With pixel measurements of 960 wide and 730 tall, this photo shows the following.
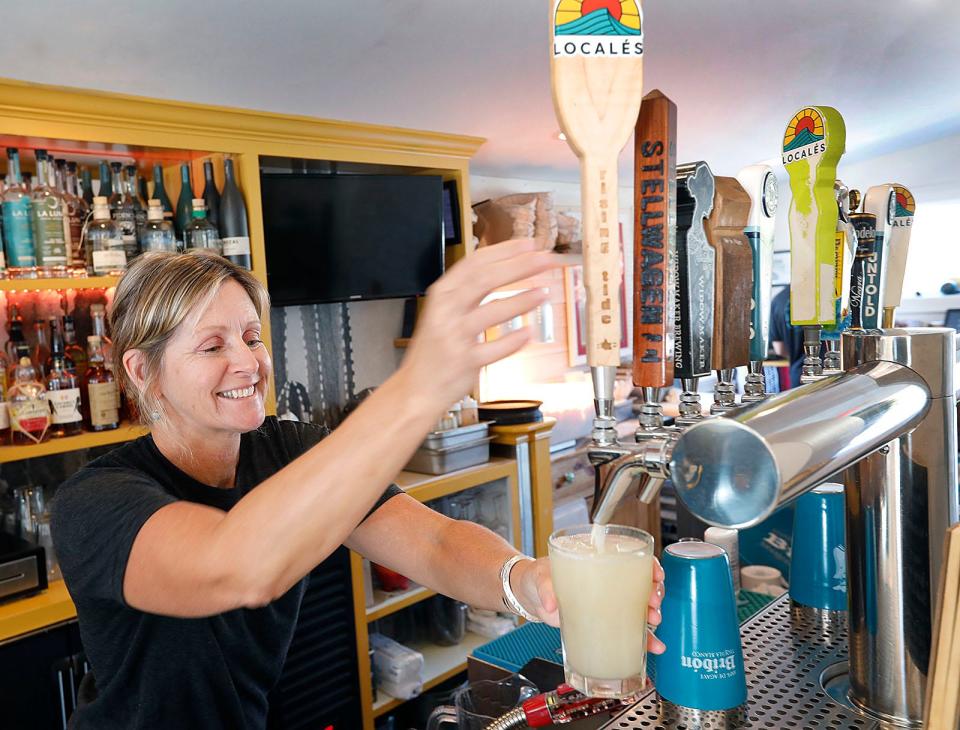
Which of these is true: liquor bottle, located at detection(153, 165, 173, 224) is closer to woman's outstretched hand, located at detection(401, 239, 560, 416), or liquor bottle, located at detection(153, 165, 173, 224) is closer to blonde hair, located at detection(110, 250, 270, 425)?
blonde hair, located at detection(110, 250, 270, 425)

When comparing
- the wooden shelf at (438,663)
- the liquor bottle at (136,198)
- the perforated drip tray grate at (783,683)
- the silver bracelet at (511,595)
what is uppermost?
the liquor bottle at (136,198)

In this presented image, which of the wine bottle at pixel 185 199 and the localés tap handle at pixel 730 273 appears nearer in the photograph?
the localés tap handle at pixel 730 273

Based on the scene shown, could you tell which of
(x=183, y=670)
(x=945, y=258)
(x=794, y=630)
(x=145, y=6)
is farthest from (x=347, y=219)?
→ (x=945, y=258)

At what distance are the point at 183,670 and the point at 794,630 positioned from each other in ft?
3.18

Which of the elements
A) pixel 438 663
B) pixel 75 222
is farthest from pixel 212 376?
pixel 438 663

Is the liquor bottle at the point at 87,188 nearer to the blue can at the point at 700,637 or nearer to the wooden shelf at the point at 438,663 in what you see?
the wooden shelf at the point at 438,663

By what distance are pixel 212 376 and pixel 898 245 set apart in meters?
1.17

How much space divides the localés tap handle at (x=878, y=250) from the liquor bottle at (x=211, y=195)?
7.32 ft

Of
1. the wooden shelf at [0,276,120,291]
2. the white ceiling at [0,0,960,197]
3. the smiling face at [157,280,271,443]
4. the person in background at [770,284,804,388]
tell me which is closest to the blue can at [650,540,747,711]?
the smiling face at [157,280,271,443]

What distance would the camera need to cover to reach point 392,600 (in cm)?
313

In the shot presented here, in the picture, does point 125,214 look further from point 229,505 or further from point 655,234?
point 655,234

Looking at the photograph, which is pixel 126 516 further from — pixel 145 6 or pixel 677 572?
pixel 145 6

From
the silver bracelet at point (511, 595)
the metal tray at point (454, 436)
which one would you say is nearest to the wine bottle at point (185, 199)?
the metal tray at point (454, 436)

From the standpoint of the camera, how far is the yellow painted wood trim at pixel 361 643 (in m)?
2.96
